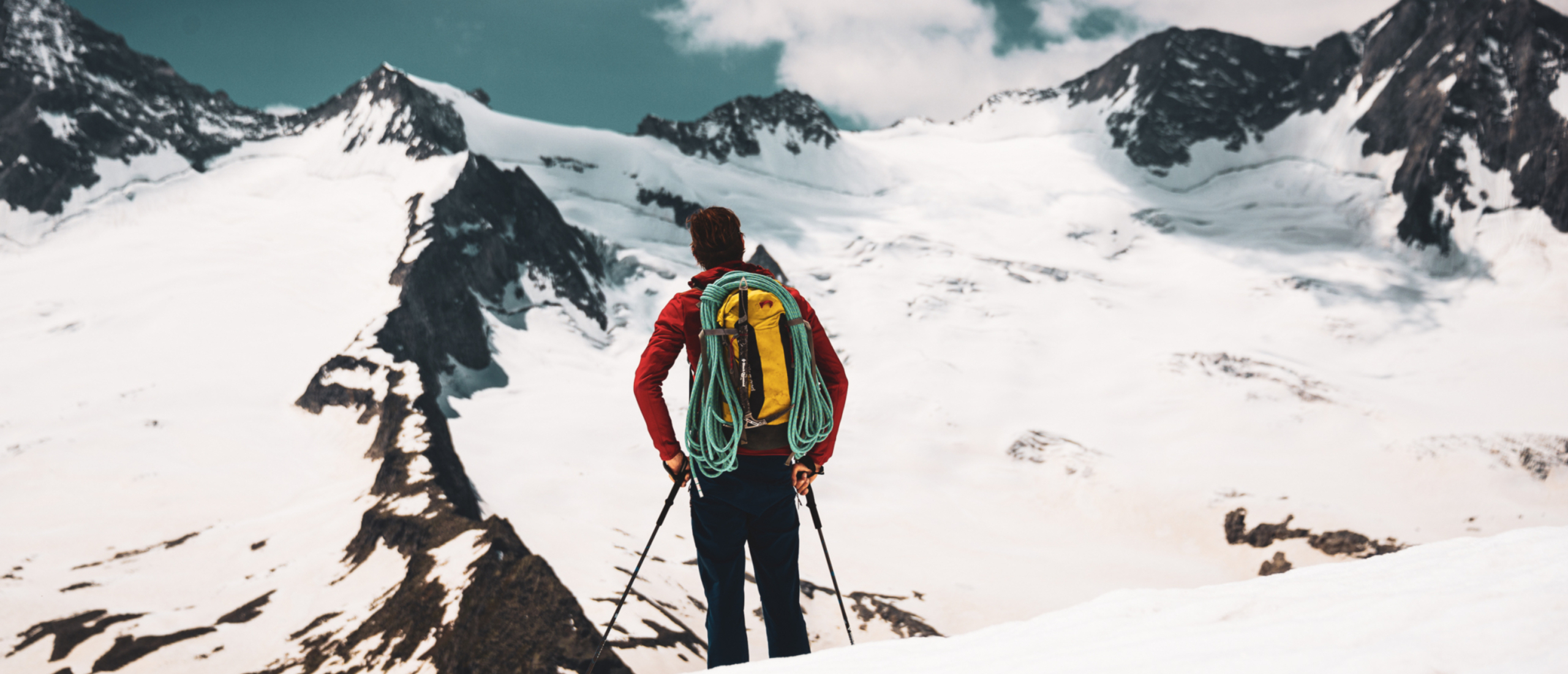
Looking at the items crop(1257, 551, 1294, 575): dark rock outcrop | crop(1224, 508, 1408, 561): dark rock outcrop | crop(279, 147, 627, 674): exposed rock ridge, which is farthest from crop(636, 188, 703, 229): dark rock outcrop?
crop(1257, 551, 1294, 575): dark rock outcrop

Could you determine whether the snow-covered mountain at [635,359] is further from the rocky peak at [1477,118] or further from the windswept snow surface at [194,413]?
the rocky peak at [1477,118]

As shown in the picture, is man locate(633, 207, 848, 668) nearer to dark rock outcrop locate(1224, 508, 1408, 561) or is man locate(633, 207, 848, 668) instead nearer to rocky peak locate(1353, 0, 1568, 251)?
dark rock outcrop locate(1224, 508, 1408, 561)

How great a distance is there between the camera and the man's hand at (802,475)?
16.8 ft

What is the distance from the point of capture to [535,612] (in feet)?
72.6

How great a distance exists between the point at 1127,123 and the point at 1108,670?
637 feet

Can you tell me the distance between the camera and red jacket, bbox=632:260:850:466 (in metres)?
4.97

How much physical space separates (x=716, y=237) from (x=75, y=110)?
412ft

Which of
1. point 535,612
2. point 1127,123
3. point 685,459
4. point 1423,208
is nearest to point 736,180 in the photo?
point 1127,123

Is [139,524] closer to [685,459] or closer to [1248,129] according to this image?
[685,459]

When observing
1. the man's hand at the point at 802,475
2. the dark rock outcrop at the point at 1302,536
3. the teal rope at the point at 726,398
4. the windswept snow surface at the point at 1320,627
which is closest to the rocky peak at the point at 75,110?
the teal rope at the point at 726,398

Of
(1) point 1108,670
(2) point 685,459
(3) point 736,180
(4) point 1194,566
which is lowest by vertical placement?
(4) point 1194,566

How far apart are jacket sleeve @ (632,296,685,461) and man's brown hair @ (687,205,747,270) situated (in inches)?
16.5

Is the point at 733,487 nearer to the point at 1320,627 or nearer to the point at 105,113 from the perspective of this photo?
the point at 1320,627

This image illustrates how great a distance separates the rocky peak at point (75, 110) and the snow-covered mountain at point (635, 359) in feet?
1.60
